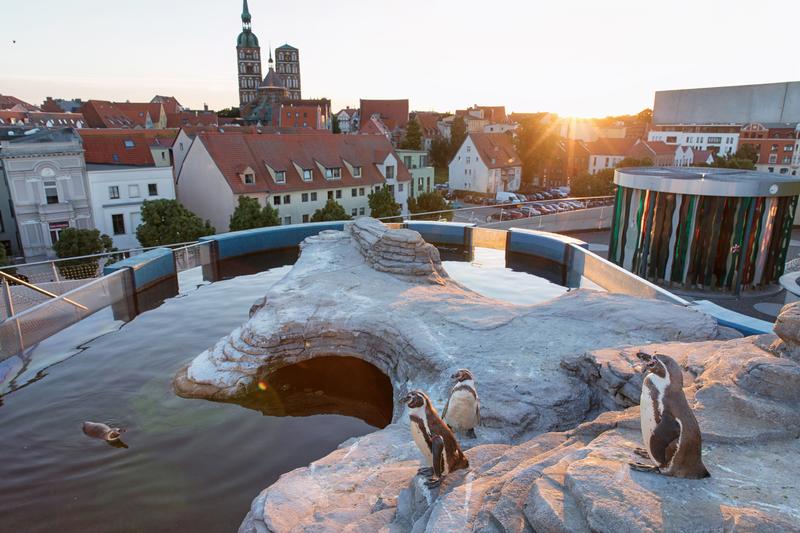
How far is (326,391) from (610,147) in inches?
3101

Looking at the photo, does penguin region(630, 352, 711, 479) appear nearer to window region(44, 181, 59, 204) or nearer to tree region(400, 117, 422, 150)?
window region(44, 181, 59, 204)

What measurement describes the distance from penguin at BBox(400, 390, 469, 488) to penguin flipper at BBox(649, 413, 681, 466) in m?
2.68

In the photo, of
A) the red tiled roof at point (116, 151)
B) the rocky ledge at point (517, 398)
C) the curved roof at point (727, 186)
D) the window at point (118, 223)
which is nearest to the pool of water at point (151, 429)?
the rocky ledge at point (517, 398)

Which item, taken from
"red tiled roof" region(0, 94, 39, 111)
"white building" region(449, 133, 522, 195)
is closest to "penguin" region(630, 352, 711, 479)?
"white building" region(449, 133, 522, 195)

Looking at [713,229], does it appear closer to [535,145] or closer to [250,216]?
[250,216]

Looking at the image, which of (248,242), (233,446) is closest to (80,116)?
(248,242)

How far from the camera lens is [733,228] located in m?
24.0

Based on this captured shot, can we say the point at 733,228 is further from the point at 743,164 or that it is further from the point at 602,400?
the point at 743,164

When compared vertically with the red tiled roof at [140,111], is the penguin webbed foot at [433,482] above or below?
below

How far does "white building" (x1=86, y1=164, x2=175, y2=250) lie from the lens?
43.1 metres

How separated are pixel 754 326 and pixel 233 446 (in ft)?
45.8

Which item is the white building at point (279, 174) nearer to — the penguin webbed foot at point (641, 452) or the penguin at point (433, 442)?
the penguin at point (433, 442)

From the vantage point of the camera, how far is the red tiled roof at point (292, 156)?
4509 cm

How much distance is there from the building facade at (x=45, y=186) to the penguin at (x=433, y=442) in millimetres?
43547
